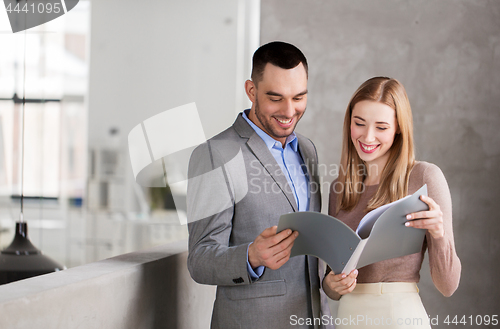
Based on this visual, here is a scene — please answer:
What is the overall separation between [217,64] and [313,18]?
10.2ft

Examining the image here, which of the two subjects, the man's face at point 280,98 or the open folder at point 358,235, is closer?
the open folder at point 358,235

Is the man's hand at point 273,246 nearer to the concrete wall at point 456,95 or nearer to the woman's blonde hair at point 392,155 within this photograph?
the woman's blonde hair at point 392,155

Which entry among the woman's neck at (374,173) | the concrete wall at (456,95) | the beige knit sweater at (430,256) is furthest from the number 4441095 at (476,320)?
the woman's neck at (374,173)

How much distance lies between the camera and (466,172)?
2.79m

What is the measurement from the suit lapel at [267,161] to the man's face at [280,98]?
0.06m

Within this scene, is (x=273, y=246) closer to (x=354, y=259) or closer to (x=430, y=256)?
(x=354, y=259)

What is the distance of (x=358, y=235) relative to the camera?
1.10 m

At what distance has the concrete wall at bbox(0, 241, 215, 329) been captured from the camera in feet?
3.47

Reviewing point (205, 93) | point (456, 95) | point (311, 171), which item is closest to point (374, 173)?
point (311, 171)

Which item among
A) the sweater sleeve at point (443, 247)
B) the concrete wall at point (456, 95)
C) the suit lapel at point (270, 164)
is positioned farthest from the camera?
the concrete wall at point (456, 95)

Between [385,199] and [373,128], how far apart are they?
0.23 metres

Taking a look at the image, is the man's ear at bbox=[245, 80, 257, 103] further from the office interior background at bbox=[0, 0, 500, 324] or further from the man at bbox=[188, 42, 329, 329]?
the office interior background at bbox=[0, 0, 500, 324]

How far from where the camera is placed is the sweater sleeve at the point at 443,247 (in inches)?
50.0

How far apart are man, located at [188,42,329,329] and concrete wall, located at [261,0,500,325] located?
5.00 ft
